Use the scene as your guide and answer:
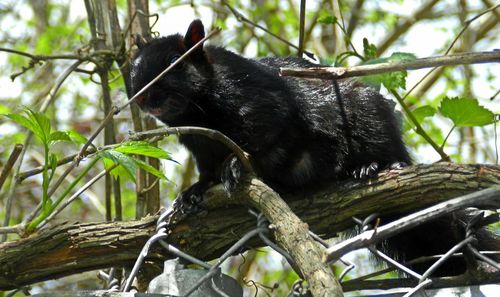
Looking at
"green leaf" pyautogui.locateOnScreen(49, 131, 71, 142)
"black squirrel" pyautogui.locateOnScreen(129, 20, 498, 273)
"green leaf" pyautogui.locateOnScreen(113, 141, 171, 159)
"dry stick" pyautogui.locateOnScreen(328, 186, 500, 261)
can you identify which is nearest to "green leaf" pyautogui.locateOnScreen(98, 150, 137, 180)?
"green leaf" pyautogui.locateOnScreen(113, 141, 171, 159)

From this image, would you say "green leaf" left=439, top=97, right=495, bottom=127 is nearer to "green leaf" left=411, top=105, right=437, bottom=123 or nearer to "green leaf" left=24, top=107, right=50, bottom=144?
"green leaf" left=411, top=105, right=437, bottom=123

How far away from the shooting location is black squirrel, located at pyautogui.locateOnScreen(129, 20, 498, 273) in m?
3.07

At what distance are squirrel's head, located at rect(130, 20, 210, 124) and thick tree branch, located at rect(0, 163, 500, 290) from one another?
82 centimetres

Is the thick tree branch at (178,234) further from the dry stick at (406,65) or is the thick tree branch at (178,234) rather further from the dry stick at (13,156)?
the dry stick at (406,65)

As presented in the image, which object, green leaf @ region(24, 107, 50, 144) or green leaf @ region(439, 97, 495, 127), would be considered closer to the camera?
green leaf @ region(24, 107, 50, 144)

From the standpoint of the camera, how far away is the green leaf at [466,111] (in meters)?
2.53

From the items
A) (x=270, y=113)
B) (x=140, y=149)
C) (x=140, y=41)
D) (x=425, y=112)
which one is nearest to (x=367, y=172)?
(x=425, y=112)

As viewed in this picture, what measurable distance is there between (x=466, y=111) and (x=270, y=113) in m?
0.84

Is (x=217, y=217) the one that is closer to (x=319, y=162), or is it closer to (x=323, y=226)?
(x=323, y=226)

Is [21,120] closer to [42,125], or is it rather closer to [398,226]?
[42,125]

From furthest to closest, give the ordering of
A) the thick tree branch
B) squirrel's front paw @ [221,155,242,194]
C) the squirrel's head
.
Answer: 1. the squirrel's head
2. squirrel's front paw @ [221,155,242,194]
3. the thick tree branch

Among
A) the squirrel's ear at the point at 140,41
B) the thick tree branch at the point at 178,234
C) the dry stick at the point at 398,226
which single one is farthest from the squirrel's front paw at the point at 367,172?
the squirrel's ear at the point at 140,41

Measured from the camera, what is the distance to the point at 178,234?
91.4 inches

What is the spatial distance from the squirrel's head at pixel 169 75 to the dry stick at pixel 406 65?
1421 mm
